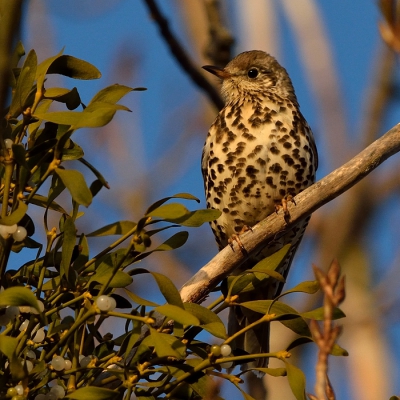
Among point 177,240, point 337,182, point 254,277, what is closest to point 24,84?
point 177,240

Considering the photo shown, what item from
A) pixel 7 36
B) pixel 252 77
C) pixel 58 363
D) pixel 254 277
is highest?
pixel 252 77

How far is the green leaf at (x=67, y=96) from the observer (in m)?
1.97

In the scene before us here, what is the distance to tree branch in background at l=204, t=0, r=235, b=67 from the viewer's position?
4070mm

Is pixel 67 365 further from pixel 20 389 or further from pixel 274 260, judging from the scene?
pixel 274 260

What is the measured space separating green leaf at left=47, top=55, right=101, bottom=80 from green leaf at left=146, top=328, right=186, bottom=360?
64cm

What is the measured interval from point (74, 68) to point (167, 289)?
1.94 feet

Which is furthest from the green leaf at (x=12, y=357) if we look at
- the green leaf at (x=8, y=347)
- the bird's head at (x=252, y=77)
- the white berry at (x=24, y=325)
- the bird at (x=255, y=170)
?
the bird's head at (x=252, y=77)

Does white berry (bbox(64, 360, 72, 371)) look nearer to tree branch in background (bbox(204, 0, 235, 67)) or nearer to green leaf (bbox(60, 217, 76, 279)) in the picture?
green leaf (bbox(60, 217, 76, 279))

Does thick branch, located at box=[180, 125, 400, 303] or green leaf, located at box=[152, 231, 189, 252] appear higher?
thick branch, located at box=[180, 125, 400, 303]

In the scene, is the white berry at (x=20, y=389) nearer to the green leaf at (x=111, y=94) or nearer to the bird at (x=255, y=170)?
the green leaf at (x=111, y=94)

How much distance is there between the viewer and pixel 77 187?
1.72m

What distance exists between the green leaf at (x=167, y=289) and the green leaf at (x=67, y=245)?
0.67 feet

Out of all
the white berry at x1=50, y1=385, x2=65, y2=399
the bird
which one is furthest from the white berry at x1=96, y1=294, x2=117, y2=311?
the bird

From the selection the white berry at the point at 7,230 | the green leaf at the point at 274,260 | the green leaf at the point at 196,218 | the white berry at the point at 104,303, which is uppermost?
the white berry at the point at 7,230
